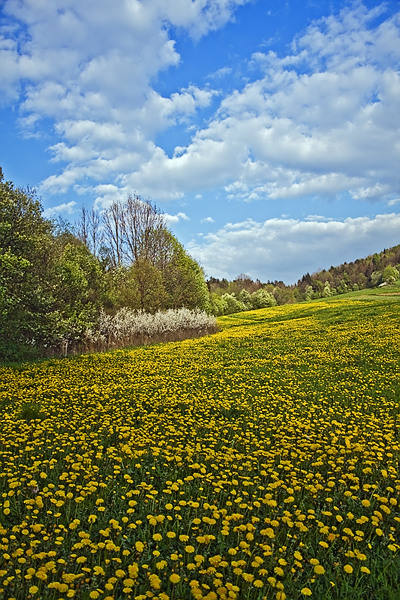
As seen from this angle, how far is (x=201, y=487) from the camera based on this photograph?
12.8 ft

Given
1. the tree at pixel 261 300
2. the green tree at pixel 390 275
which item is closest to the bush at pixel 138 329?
the tree at pixel 261 300

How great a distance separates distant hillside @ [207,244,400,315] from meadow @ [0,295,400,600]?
46617 mm

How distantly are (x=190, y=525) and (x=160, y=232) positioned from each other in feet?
101

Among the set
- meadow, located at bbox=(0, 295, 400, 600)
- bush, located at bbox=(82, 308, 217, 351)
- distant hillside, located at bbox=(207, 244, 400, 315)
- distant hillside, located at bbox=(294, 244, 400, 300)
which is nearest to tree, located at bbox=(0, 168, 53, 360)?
bush, located at bbox=(82, 308, 217, 351)

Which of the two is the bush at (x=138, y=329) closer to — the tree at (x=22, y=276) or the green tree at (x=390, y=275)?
the tree at (x=22, y=276)

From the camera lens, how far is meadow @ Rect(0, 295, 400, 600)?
8.83ft

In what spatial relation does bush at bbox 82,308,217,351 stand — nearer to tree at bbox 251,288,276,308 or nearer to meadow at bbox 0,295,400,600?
meadow at bbox 0,295,400,600

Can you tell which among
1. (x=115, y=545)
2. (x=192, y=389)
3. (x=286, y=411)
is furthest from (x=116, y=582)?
(x=192, y=389)

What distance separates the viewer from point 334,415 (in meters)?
6.46

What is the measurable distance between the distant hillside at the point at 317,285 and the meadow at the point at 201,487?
153ft

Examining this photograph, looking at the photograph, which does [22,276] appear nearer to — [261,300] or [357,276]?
[261,300]

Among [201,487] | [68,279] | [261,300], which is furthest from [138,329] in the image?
[261,300]

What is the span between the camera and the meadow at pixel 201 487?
2.69m

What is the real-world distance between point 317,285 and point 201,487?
3611 inches
